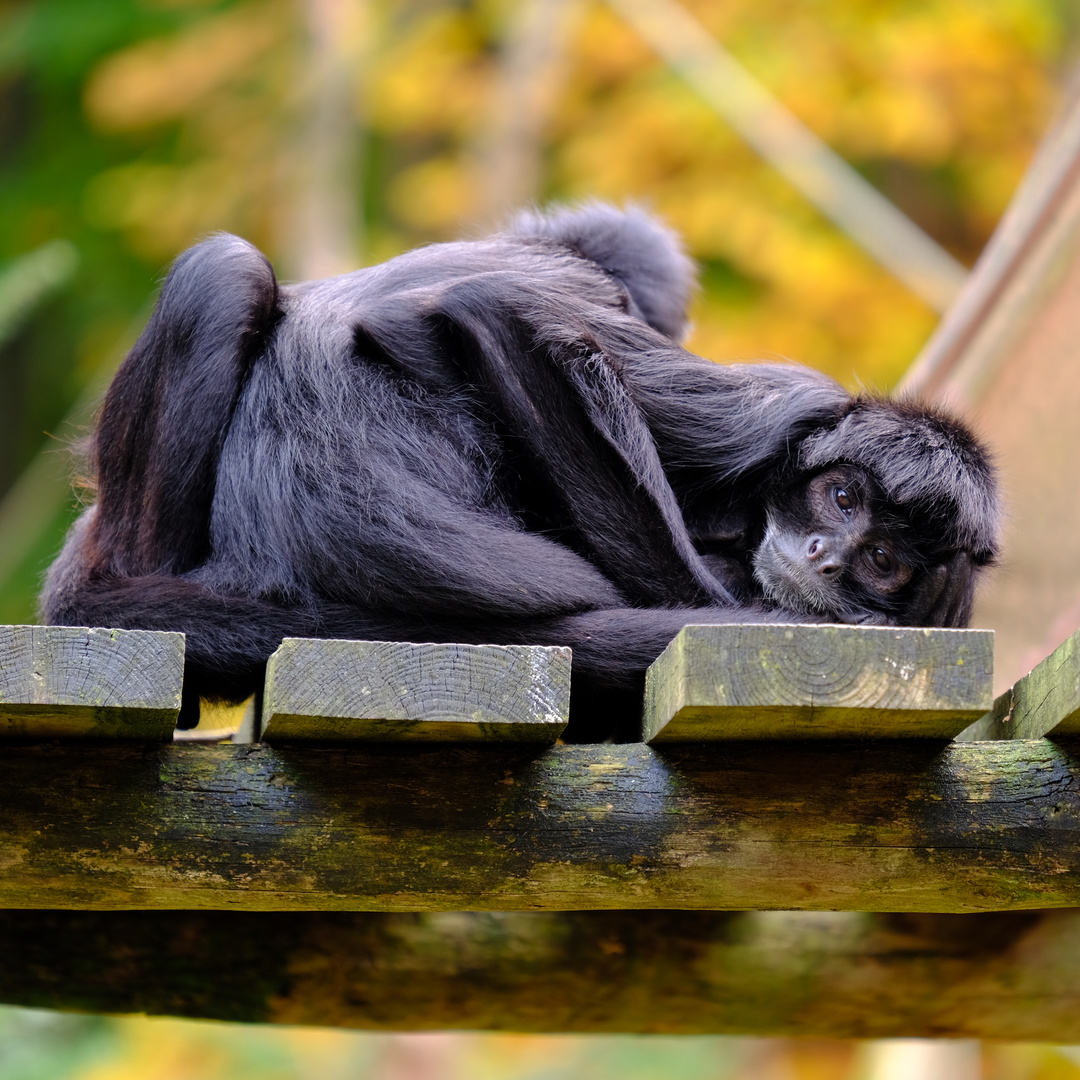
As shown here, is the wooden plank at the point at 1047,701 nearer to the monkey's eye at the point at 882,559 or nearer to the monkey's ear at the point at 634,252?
the monkey's eye at the point at 882,559

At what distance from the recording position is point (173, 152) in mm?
11961

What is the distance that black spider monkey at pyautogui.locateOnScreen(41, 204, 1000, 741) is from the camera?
8.04ft

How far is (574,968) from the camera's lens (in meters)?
3.13

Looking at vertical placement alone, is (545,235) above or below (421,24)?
below

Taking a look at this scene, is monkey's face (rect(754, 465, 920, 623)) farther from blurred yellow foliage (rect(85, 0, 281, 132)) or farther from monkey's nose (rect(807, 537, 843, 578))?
blurred yellow foliage (rect(85, 0, 281, 132))

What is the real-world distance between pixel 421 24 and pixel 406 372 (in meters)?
7.61

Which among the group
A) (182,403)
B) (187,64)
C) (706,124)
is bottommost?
(182,403)

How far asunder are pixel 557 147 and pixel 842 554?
8625 mm

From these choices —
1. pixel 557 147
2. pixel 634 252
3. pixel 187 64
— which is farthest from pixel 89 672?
pixel 557 147

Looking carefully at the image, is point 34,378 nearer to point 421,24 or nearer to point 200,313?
point 421,24

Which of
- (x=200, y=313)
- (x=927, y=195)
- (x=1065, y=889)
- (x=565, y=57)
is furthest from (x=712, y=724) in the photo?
(x=927, y=195)

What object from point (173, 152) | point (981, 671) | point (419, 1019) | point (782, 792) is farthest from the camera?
point (173, 152)

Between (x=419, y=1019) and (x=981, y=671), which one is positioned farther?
(x=419, y=1019)

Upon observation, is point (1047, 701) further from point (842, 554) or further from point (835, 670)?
point (842, 554)
